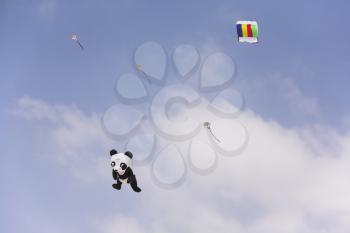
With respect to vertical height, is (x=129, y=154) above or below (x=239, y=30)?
below

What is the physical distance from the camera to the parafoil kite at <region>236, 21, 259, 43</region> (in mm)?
39344

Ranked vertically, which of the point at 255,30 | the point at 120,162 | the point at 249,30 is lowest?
the point at 120,162

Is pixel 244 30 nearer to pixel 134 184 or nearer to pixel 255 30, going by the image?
pixel 255 30

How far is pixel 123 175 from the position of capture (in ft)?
101

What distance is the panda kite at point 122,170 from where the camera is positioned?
3025cm

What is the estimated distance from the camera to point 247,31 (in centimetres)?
3969

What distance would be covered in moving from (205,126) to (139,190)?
632 centimetres

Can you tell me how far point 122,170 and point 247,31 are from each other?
56.2 ft

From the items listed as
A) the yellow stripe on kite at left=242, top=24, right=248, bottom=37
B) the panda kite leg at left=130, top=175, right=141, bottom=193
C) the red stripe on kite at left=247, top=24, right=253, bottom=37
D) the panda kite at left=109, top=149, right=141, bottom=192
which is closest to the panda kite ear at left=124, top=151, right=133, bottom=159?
the panda kite at left=109, top=149, right=141, bottom=192

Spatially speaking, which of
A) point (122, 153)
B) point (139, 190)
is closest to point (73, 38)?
point (122, 153)

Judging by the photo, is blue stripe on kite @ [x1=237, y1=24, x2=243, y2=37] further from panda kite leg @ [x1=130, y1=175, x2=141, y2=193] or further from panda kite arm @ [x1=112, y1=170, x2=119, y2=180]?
panda kite arm @ [x1=112, y1=170, x2=119, y2=180]

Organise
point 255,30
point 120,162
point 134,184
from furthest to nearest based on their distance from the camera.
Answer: point 255,30
point 134,184
point 120,162

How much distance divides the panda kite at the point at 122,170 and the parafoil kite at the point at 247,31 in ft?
49.9

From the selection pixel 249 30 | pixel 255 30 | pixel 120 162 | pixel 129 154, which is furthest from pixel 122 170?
pixel 255 30
